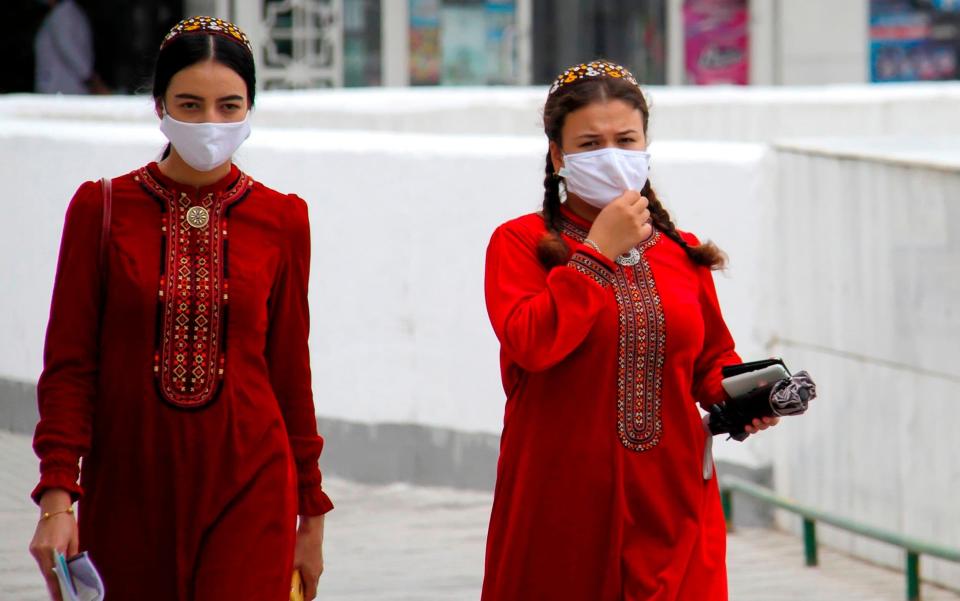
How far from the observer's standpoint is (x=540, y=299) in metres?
3.54

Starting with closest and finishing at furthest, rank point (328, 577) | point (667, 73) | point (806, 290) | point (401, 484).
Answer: point (328, 577)
point (806, 290)
point (401, 484)
point (667, 73)

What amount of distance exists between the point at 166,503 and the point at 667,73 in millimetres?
18264

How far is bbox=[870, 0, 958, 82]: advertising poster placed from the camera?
21422 millimetres

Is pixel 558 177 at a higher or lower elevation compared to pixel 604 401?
higher

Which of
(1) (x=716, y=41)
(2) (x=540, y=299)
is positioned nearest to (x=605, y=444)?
(2) (x=540, y=299)

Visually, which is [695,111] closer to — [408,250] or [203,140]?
[408,250]

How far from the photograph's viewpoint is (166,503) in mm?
3498

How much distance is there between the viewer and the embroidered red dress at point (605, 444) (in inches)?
142

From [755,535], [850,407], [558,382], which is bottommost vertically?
[755,535]

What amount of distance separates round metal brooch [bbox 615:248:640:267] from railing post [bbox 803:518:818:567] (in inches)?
133

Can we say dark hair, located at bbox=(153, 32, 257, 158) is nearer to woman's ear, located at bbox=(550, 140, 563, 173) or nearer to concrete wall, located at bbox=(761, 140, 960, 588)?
woman's ear, located at bbox=(550, 140, 563, 173)

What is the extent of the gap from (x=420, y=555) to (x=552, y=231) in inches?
137

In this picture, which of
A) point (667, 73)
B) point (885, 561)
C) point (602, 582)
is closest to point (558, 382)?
point (602, 582)

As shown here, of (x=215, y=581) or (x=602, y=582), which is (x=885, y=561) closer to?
(x=602, y=582)
